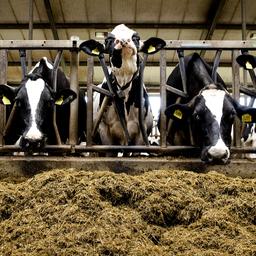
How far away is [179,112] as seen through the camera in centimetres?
543

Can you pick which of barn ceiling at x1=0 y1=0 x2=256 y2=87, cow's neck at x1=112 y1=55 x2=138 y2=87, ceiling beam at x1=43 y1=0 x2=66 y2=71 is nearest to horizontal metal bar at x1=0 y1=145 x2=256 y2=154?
cow's neck at x1=112 y1=55 x2=138 y2=87

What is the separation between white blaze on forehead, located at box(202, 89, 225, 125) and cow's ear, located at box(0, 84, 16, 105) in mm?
1781

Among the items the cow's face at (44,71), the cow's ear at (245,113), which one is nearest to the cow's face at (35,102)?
the cow's face at (44,71)

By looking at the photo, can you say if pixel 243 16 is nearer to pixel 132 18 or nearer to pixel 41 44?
A: pixel 132 18

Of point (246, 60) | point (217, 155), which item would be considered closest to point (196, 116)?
point (217, 155)

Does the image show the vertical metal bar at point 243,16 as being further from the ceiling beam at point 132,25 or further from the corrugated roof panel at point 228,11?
the ceiling beam at point 132,25

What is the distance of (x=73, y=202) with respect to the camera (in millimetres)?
3510

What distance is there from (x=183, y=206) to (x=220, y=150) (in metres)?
1.37

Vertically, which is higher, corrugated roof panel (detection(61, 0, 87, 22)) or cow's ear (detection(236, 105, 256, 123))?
corrugated roof panel (detection(61, 0, 87, 22))

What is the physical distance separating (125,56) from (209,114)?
1001mm

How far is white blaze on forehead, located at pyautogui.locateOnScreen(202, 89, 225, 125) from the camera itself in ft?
16.9

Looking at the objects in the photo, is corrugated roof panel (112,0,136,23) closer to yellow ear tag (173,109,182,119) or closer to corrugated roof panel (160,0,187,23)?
corrugated roof panel (160,0,187,23)

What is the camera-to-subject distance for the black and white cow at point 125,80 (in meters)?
5.48

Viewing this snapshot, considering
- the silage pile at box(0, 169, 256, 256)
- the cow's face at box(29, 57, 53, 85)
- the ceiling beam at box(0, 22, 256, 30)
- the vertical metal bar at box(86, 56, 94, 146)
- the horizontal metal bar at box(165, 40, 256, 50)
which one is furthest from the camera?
the ceiling beam at box(0, 22, 256, 30)
